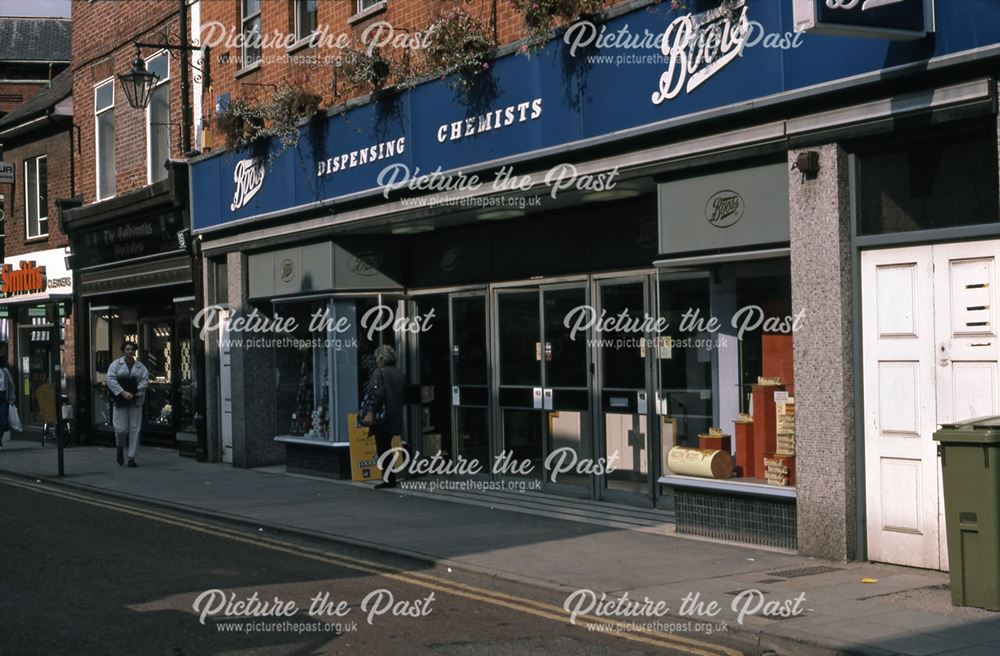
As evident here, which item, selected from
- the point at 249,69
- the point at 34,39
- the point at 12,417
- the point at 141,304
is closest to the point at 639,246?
the point at 249,69

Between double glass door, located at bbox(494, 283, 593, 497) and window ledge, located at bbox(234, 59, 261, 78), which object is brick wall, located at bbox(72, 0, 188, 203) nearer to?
window ledge, located at bbox(234, 59, 261, 78)

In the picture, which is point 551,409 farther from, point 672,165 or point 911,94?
point 911,94

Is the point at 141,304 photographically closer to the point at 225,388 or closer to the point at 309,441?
the point at 225,388

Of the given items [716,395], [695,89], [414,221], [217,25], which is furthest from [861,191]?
[217,25]

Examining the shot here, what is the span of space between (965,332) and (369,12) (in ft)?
32.9

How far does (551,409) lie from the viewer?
1452 centimetres

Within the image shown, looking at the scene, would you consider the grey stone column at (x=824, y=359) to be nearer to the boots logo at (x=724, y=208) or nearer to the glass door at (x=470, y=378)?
the boots logo at (x=724, y=208)

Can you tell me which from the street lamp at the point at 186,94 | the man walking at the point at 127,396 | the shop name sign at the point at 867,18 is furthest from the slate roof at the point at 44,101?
the shop name sign at the point at 867,18

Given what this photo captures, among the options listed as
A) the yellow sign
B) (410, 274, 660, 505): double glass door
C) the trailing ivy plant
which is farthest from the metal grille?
the trailing ivy plant

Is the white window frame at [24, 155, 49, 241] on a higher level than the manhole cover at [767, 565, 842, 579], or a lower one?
higher

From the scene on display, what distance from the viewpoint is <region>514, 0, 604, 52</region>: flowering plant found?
12.5 metres

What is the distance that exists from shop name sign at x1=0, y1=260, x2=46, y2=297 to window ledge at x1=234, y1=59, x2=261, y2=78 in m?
9.98

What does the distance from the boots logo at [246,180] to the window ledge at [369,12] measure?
2.88 metres

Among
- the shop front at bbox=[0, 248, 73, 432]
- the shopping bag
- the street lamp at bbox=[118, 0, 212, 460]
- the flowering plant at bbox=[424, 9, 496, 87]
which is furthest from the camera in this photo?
the shop front at bbox=[0, 248, 73, 432]
